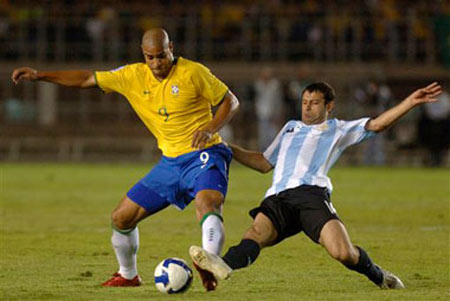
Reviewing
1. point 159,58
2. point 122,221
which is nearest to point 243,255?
point 122,221

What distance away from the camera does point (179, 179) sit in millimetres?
8844

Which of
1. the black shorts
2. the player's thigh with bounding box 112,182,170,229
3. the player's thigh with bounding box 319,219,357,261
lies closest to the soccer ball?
the player's thigh with bounding box 112,182,170,229

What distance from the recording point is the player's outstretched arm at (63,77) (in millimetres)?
9164

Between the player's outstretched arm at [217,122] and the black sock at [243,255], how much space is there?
0.82 m

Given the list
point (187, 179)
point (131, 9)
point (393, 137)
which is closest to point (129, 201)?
A: point (187, 179)

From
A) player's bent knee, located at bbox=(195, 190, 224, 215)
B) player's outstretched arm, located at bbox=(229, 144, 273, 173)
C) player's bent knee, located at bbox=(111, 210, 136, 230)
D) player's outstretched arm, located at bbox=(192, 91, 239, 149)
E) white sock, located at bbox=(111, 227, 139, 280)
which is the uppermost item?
player's outstretched arm, located at bbox=(192, 91, 239, 149)

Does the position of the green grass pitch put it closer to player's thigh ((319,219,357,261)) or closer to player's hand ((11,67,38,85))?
player's thigh ((319,219,357,261))

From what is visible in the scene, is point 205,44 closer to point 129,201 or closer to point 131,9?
point 131,9

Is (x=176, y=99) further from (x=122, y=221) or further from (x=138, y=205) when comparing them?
(x=122, y=221)

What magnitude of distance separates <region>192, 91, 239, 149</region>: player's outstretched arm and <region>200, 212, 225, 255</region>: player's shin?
0.55m

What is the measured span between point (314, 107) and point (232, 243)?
3647mm

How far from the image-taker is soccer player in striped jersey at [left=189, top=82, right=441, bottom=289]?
845 cm

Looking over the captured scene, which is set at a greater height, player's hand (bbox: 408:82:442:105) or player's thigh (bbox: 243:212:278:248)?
player's hand (bbox: 408:82:442:105)

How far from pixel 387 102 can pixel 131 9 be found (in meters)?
9.17
